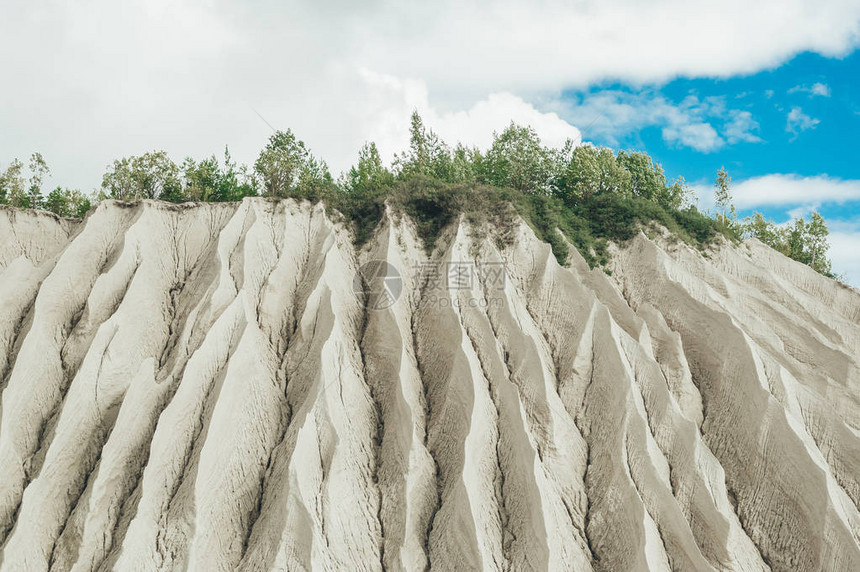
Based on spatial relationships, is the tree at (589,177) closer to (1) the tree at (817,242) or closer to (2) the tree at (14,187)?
(1) the tree at (817,242)

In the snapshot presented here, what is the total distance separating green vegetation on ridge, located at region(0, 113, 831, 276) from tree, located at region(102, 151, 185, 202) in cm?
4

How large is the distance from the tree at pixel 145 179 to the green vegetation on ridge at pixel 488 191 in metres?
0.04

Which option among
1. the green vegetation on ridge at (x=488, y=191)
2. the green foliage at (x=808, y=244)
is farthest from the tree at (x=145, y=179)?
the green foliage at (x=808, y=244)

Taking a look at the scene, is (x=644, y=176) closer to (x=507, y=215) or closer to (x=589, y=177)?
(x=589, y=177)

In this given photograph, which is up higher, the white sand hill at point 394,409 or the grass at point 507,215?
the grass at point 507,215

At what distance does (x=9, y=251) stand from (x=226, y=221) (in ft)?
26.0

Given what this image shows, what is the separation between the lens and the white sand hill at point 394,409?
620 inches

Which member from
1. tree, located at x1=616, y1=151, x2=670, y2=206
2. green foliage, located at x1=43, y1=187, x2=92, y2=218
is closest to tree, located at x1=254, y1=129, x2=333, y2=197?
green foliage, located at x1=43, y1=187, x2=92, y2=218

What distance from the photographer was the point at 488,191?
999 inches

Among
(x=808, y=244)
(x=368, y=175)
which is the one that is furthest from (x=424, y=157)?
(x=808, y=244)

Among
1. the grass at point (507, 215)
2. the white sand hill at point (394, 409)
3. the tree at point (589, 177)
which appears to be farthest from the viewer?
the tree at point (589, 177)

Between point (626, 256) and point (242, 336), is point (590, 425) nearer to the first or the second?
point (626, 256)

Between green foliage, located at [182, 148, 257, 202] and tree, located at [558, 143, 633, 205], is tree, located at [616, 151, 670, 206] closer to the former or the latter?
tree, located at [558, 143, 633, 205]

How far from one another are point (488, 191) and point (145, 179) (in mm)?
14753
